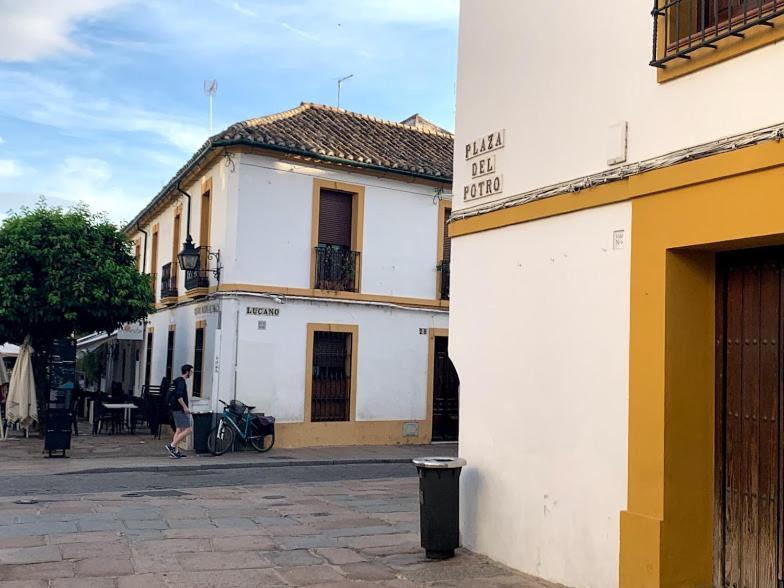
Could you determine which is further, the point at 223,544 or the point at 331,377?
the point at 331,377

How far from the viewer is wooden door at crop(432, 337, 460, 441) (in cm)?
2009

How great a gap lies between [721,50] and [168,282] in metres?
18.8

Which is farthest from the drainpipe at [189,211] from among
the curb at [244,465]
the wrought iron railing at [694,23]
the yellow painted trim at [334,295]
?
the wrought iron railing at [694,23]

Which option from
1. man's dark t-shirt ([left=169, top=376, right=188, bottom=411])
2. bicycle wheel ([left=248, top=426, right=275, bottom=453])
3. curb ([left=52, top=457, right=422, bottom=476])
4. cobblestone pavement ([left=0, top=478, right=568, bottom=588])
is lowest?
curb ([left=52, top=457, right=422, bottom=476])

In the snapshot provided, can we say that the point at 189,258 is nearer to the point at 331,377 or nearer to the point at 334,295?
the point at 334,295

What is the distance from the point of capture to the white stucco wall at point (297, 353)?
688 inches

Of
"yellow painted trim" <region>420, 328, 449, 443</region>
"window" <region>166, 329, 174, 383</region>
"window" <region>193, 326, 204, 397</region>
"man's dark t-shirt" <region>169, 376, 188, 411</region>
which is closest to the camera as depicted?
"man's dark t-shirt" <region>169, 376, 188, 411</region>

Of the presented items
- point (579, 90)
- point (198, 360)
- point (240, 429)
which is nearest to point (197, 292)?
point (198, 360)

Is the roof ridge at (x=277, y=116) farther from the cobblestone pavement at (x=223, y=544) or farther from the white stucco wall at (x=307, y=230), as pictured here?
the cobblestone pavement at (x=223, y=544)

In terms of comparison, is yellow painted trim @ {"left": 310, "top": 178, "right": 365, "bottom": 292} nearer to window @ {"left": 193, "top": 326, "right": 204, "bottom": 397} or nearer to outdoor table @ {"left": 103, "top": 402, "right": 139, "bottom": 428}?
window @ {"left": 193, "top": 326, "right": 204, "bottom": 397}

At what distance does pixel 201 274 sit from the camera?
18781 millimetres

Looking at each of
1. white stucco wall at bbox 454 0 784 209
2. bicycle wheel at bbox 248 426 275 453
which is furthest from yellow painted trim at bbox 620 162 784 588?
bicycle wheel at bbox 248 426 275 453

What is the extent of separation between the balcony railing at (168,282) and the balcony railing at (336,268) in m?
5.13

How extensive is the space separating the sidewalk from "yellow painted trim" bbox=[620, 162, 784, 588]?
10.2m
